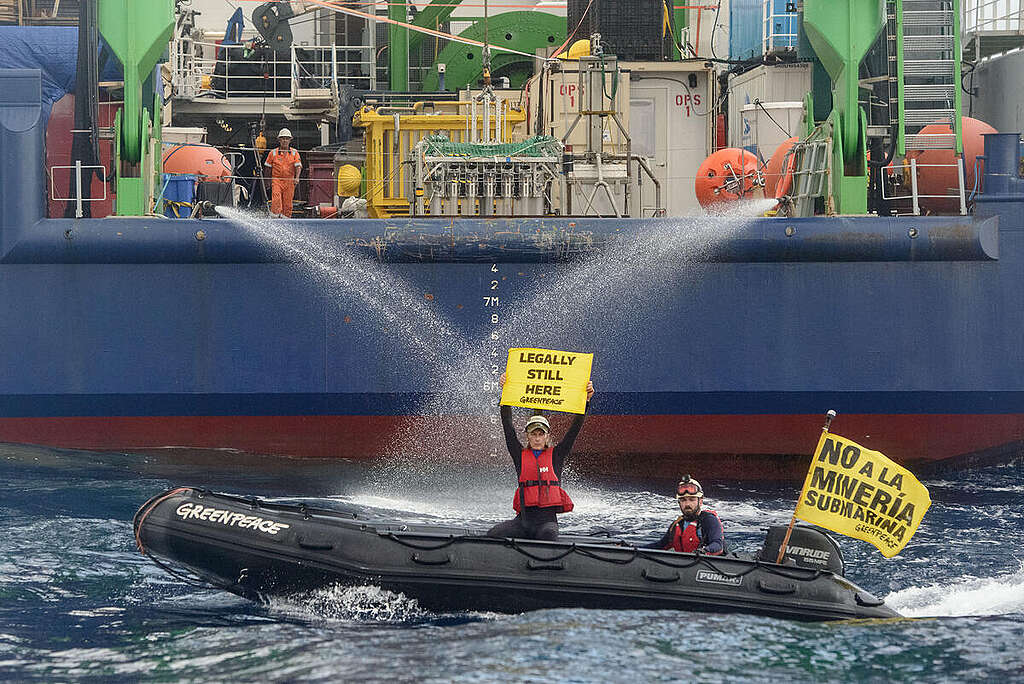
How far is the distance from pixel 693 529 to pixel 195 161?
9.76 meters

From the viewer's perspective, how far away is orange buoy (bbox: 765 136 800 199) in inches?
677

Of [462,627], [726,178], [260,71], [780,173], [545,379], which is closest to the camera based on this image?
[462,627]

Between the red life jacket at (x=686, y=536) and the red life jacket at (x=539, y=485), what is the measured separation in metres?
0.84

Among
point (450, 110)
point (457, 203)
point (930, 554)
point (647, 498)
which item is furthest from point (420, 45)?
point (930, 554)

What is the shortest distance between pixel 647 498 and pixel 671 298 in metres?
2.17

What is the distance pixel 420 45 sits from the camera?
2350 centimetres

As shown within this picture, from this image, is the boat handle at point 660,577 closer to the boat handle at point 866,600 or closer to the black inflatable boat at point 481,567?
the black inflatable boat at point 481,567

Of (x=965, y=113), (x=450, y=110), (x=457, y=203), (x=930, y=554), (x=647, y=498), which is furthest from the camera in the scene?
(x=965, y=113)

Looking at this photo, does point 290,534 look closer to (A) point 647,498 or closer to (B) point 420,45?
(A) point 647,498

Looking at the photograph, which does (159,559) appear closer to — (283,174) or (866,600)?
(866,600)

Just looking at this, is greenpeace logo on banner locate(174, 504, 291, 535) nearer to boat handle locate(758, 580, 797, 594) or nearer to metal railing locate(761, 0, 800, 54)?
boat handle locate(758, 580, 797, 594)

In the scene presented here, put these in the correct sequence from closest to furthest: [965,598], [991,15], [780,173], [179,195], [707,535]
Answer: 1. [707,535]
2. [965,598]
3. [179,195]
4. [780,173]
5. [991,15]

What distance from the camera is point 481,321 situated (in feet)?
50.8

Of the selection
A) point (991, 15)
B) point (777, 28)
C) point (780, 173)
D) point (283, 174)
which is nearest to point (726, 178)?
point (780, 173)
